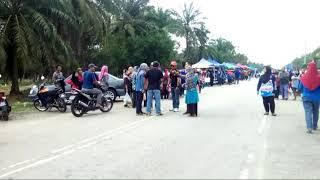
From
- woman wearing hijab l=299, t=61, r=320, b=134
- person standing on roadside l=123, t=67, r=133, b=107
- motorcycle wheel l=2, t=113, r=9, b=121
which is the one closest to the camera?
woman wearing hijab l=299, t=61, r=320, b=134

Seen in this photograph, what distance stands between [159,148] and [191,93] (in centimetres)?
748

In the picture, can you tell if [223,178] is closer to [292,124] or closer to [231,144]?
[231,144]

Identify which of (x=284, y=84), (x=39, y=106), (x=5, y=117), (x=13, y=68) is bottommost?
(x=5, y=117)

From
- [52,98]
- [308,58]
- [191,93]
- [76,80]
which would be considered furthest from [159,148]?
[308,58]

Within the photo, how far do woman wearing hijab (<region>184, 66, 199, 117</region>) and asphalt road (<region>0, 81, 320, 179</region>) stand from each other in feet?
2.39

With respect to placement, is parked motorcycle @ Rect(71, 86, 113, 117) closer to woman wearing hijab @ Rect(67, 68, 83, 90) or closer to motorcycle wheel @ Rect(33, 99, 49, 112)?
motorcycle wheel @ Rect(33, 99, 49, 112)

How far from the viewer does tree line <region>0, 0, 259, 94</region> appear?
1086 inches

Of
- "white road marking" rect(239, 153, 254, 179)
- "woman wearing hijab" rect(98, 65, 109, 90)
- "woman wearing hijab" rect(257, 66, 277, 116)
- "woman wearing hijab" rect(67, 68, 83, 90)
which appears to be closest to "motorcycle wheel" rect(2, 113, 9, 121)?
"woman wearing hijab" rect(67, 68, 83, 90)

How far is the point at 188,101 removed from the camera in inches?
722

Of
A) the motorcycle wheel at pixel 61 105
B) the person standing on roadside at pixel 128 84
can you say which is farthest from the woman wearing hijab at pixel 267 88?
the motorcycle wheel at pixel 61 105

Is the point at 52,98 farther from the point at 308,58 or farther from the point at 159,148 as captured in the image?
the point at 308,58

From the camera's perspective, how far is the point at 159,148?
11.0m

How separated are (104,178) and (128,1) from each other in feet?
166

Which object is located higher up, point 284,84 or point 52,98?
point 284,84
